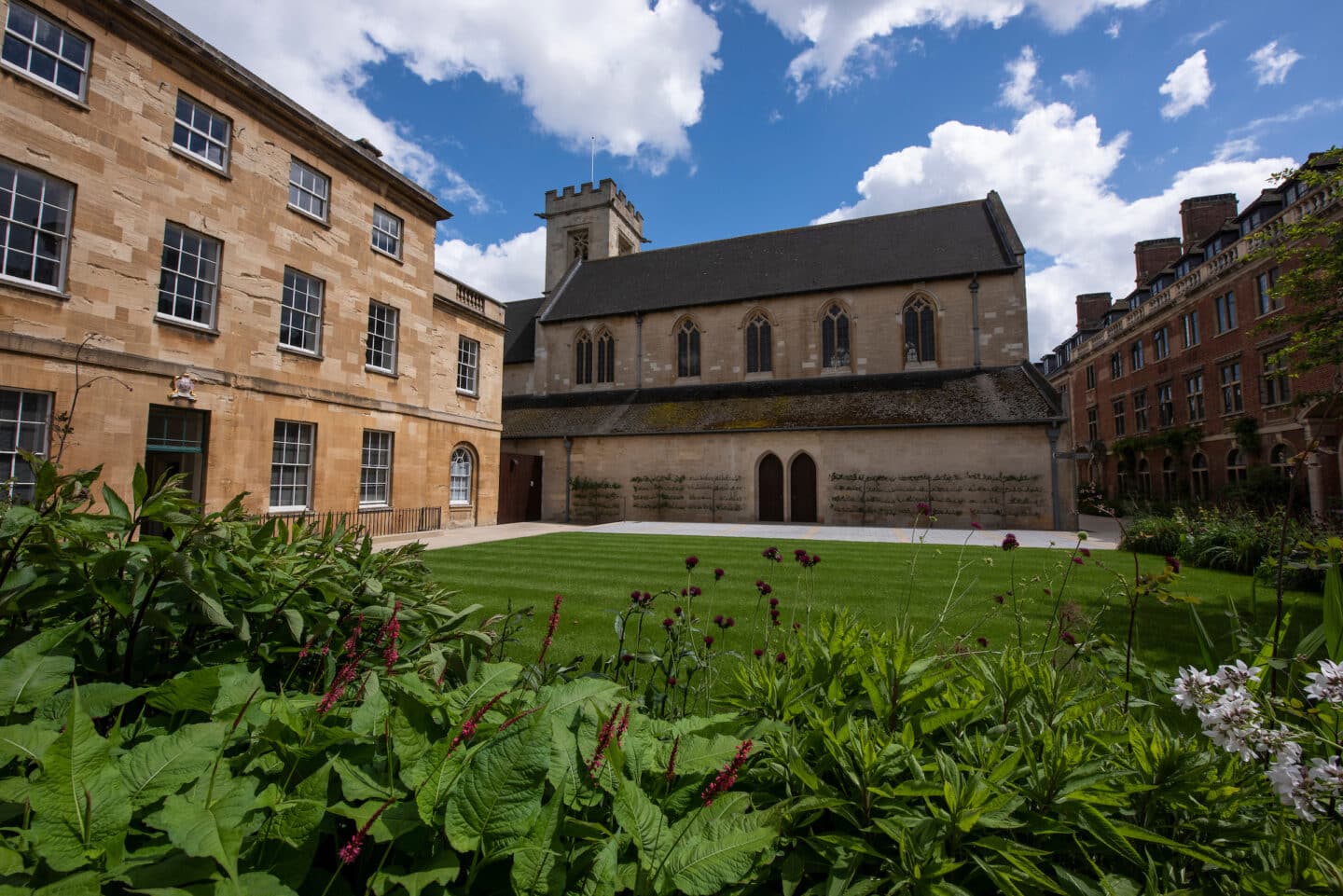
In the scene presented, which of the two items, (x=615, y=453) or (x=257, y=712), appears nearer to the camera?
(x=257, y=712)

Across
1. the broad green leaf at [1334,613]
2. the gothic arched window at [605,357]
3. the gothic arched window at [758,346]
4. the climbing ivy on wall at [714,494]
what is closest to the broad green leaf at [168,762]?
the broad green leaf at [1334,613]

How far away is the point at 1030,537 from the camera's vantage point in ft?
51.1

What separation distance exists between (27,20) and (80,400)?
19.8 feet

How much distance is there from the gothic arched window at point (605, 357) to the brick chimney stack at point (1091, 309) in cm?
3643

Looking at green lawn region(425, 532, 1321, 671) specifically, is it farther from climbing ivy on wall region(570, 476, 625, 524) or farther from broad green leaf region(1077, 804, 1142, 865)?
climbing ivy on wall region(570, 476, 625, 524)

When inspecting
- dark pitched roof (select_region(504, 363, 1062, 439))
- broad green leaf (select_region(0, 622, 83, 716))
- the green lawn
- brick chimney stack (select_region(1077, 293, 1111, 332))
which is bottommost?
the green lawn

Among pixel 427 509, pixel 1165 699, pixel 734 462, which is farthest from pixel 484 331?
pixel 1165 699

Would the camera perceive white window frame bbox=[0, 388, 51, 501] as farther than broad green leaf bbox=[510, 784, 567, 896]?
Yes

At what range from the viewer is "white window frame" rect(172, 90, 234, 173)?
11.1m

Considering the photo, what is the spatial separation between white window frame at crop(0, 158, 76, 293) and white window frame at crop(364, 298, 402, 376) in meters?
5.74

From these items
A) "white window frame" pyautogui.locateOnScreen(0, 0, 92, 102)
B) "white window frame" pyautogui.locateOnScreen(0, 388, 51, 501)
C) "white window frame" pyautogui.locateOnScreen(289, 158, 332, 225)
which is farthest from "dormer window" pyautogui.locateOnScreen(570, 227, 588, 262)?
"white window frame" pyautogui.locateOnScreen(0, 388, 51, 501)

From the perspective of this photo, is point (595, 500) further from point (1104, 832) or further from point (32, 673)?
point (1104, 832)

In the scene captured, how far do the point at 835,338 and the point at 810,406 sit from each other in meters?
4.35

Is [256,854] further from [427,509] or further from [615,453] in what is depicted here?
[615,453]
